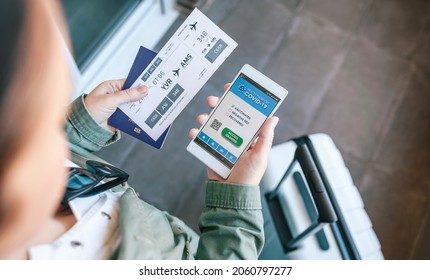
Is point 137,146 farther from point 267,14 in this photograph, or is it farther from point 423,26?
point 423,26

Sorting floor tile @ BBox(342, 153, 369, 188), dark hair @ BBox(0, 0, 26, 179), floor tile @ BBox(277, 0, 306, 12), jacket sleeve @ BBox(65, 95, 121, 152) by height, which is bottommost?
jacket sleeve @ BBox(65, 95, 121, 152)

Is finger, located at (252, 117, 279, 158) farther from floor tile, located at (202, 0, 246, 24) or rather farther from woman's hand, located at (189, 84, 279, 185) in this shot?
floor tile, located at (202, 0, 246, 24)

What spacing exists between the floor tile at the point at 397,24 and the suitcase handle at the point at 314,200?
0.90 m

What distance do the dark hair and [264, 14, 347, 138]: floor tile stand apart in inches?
47.4

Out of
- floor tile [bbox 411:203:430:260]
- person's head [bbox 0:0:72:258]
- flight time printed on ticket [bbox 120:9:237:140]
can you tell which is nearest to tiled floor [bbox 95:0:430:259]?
floor tile [bbox 411:203:430:260]

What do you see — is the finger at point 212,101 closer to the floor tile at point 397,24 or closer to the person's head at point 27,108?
the person's head at point 27,108

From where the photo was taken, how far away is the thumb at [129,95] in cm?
82

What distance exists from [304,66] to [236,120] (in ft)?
2.44

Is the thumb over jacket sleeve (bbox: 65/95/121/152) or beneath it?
over

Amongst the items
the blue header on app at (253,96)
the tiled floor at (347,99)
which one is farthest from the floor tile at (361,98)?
the blue header on app at (253,96)

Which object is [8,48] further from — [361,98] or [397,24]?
[397,24]

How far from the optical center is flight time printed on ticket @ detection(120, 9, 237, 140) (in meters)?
0.89

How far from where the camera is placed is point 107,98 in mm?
809
